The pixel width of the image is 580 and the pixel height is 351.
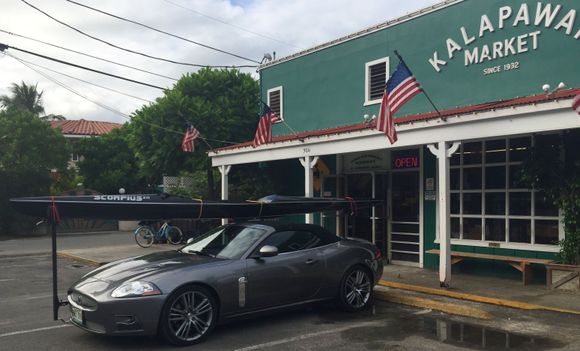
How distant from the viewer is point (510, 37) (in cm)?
1049

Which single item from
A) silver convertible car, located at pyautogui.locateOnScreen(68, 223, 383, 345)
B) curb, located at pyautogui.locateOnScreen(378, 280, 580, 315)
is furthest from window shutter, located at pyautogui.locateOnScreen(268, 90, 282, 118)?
silver convertible car, located at pyautogui.locateOnScreen(68, 223, 383, 345)

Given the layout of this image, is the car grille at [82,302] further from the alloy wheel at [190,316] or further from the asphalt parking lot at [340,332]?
the alloy wheel at [190,316]

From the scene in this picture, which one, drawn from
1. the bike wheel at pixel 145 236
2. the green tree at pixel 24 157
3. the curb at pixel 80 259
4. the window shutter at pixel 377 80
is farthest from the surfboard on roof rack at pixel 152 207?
the green tree at pixel 24 157

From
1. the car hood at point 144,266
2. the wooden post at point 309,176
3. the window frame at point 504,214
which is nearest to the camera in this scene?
the car hood at point 144,266

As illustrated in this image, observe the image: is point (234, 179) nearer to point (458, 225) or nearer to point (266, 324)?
point (458, 225)

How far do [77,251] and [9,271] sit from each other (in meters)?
3.87

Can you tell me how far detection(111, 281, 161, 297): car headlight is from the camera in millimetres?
5727

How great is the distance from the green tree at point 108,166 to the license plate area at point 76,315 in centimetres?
2779

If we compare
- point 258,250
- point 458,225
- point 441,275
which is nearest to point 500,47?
point 458,225

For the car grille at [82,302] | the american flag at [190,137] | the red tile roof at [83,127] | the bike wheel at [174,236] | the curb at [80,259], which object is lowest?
the curb at [80,259]

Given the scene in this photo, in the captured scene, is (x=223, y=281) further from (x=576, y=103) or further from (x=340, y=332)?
(x=576, y=103)

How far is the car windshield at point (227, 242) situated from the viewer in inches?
Result: 272

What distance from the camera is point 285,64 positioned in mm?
16203

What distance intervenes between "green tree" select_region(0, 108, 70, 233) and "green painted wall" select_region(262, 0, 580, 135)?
14.6m
